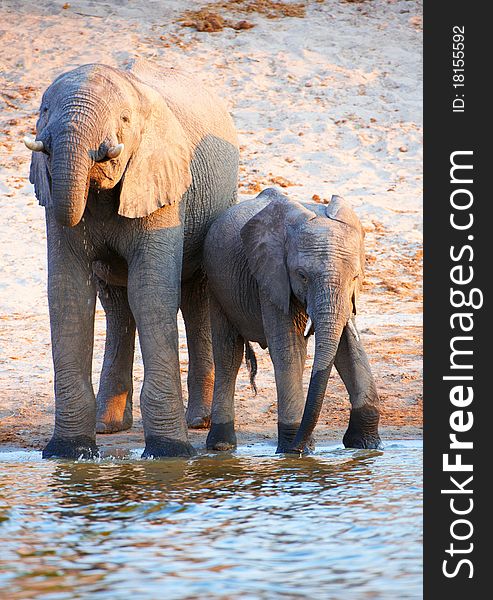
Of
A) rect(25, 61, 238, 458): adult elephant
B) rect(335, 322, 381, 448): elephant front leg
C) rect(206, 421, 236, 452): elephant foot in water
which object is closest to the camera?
rect(25, 61, 238, 458): adult elephant

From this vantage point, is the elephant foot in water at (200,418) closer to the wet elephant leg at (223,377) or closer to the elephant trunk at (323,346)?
the wet elephant leg at (223,377)

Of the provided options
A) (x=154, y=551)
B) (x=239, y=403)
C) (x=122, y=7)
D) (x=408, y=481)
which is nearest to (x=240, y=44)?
(x=122, y=7)

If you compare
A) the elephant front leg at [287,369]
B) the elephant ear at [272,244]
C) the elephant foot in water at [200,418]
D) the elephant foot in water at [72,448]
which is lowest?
the elephant foot in water at [72,448]

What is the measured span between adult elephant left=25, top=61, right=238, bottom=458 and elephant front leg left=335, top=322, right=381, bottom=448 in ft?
2.61

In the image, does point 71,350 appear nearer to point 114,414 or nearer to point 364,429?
point 114,414

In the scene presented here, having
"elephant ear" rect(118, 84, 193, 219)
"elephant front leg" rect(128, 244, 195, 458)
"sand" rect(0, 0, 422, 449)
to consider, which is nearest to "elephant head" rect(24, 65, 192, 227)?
"elephant ear" rect(118, 84, 193, 219)

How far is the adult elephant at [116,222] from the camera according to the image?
5727mm

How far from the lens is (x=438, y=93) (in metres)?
4.86

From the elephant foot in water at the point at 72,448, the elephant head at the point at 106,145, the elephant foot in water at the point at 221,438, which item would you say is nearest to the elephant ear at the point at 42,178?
the elephant head at the point at 106,145

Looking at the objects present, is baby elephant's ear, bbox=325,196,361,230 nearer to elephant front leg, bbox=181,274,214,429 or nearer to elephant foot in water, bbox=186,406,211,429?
elephant front leg, bbox=181,274,214,429

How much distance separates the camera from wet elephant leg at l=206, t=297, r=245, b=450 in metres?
6.81

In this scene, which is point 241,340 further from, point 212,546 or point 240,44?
point 240,44

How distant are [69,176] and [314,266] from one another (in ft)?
3.94

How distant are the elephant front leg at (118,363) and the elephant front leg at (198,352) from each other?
1.08 feet
